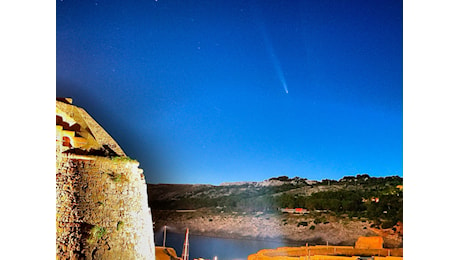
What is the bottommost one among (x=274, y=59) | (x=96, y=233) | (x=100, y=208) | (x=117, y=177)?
(x=96, y=233)

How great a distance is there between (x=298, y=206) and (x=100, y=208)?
57.5 inches

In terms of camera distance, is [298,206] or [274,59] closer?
[274,59]

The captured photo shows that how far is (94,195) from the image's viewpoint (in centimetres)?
360

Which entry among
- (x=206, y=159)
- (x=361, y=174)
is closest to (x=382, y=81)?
(x=361, y=174)

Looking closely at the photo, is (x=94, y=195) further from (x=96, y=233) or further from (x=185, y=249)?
(x=185, y=249)

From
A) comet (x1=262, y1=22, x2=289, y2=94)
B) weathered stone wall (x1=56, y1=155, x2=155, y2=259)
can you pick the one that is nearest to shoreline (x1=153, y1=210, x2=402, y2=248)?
weathered stone wall (x1=56, y1=155, x2=155, y2=259)

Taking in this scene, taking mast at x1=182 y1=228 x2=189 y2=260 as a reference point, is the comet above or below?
above

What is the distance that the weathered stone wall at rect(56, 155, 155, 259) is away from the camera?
11.6 ft

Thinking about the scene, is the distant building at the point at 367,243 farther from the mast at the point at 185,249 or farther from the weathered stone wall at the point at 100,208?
the weathered stone wall at the point at 100,208

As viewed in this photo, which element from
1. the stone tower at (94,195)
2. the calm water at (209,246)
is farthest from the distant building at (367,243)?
the stone tower at (94,195)

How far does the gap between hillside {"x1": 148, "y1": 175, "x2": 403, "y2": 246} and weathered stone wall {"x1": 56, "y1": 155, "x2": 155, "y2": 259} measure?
210 mm

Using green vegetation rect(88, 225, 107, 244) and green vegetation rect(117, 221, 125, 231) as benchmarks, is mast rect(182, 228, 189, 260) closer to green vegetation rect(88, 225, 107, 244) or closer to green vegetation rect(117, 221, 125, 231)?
green vegetation rect(117, 221, 125, 231)

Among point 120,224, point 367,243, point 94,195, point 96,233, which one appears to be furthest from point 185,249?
point 367,243

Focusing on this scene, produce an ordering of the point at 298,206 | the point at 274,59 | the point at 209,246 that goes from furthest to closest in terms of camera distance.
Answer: the point at 209,246 < the point at 298,206 < the point at 274,59
